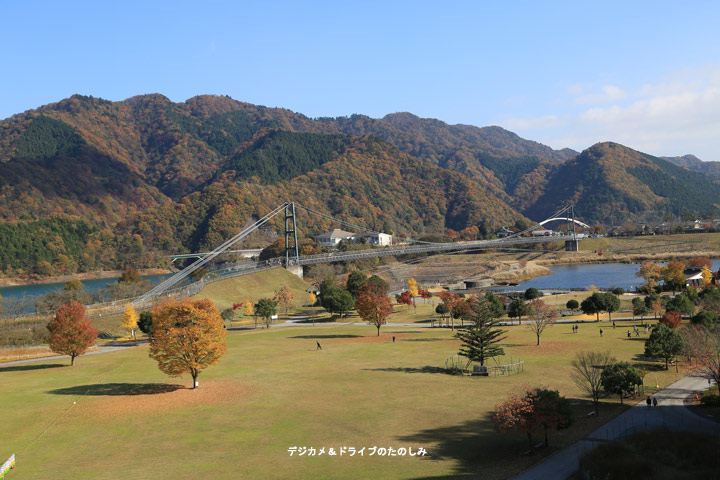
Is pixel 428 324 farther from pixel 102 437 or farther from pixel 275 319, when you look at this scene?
pixel 102 437

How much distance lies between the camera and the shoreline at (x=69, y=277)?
13838cm

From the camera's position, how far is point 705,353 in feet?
95.2

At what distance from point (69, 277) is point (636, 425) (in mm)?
154839

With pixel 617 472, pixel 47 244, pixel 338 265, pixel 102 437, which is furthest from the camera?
pixel 47 244

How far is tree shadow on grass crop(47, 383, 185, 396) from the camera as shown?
36031 mm

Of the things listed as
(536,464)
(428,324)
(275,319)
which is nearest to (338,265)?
(275,319)

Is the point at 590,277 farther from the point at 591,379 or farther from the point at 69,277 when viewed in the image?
the point at 69,277

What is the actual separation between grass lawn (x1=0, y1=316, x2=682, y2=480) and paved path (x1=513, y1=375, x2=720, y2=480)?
767mm

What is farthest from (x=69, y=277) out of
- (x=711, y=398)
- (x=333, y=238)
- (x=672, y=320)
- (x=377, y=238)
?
(x=711, y=398)

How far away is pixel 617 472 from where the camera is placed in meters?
18.6

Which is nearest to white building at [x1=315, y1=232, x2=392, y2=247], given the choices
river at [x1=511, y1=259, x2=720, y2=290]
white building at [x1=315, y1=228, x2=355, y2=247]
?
white building at [x1=315, y1=228, x2=355, y2=247]

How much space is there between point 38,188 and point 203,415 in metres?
199

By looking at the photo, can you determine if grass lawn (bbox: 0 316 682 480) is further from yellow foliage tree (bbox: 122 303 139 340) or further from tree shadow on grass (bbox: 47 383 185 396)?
yellow foliage tree (bbox: 122 303 139 340)

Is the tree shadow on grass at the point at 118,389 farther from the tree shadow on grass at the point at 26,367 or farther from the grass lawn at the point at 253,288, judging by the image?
the grass lawn at the point at 253,288
